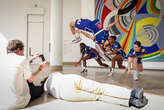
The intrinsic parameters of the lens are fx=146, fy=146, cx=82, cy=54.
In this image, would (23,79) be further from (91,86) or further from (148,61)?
(148,61)

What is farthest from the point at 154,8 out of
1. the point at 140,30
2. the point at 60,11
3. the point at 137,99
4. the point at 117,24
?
the point at 137,99

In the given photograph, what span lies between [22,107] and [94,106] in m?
0.83

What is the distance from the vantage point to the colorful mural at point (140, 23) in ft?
20.5

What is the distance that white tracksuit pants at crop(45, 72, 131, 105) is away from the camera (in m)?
1.72

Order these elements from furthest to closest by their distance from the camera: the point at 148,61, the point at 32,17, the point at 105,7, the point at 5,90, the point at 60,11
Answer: the point at 32,17 → the point at 105,7 → the point at 148,61 → the point at 60,11 → the point at 5,90

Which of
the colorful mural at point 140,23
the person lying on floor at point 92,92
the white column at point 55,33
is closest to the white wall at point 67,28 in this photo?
the colorful mural at point 140,23

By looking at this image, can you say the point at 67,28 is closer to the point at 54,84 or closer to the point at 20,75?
the point at 54,84

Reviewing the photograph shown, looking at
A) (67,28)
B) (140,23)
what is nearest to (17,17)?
(67,28)

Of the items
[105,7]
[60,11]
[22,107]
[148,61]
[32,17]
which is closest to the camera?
[22,107]

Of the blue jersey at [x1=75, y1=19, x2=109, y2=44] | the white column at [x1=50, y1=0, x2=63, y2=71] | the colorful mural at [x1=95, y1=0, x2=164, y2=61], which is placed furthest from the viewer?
the colorful mural at [x1=95, y1=0, x2=164, y2=61]

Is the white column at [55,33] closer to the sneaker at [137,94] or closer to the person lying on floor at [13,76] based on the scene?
the person lying on floor at [13,76]

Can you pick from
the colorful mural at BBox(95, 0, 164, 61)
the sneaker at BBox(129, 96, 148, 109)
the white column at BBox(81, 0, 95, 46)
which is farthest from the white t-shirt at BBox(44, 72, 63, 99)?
the colorful mural at BBox(95, 0, 164, 61)

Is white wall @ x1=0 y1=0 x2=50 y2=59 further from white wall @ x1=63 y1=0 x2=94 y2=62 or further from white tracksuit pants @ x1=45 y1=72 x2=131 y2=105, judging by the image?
white tracksuit pants @ x1=45 y1=72 x2=131 y2=105

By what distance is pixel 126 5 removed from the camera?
6559mm
